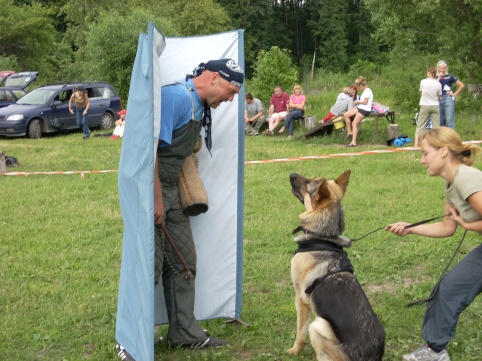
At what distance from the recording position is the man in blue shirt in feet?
12.6

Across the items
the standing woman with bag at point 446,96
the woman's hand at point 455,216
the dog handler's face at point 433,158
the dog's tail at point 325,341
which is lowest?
the standing woman with bag at point 446,96

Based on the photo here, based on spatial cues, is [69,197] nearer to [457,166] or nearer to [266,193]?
[266,193]

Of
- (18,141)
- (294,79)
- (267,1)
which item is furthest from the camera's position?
(267,1)

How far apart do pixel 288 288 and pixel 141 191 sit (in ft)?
8.05

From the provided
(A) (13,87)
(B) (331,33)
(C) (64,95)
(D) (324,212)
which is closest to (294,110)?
(C) (64,95)

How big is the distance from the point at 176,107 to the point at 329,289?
5.05 ft

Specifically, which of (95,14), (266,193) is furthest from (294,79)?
(95,14)

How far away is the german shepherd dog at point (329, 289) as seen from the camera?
3654mm

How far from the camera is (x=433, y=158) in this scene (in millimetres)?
3807

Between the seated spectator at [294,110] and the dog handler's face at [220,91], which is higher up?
the dog handler's face at [220,91]

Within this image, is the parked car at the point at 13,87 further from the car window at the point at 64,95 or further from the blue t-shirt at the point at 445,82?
the blue t-shirt at the point at 445,82

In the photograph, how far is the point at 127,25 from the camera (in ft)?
85.2

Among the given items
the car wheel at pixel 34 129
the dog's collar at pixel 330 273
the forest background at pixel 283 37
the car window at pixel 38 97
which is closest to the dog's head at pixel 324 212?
the dog's collar at pixel 330 273

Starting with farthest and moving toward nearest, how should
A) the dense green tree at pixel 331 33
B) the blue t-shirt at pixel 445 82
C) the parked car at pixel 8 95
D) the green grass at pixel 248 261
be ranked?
the dense green tree at pixel 331 33 → the parked car at pixel 8 95 → the blue t-shirt at pixel 445 82 → the green grass at pixel 248 261
